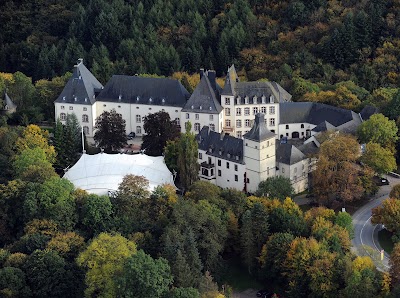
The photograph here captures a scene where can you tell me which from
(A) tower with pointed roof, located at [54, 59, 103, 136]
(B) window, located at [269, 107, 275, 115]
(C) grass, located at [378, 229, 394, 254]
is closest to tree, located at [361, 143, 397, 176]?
(C) grass, located at [378, 229, 394, 254]

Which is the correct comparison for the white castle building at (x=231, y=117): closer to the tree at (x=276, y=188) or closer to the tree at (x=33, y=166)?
the tree at (x=276, y=188)

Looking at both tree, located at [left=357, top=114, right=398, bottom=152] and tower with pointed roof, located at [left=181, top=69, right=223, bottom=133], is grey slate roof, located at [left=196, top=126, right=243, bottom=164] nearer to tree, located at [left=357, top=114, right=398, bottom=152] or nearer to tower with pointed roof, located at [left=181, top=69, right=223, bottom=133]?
tower with pointed roof, located at [left=181, top=69, right=223, bottom=133]

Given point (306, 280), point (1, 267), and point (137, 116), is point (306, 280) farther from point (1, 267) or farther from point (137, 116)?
point (137, 116)

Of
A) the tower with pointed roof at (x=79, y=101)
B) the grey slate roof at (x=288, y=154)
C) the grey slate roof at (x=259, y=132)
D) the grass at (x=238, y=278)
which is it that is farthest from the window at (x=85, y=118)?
the grass at (x=238, y=278)

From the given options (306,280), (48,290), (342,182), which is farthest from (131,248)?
(342,182)

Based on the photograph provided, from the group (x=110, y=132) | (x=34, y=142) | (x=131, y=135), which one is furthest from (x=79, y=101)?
(x=34, y=142)

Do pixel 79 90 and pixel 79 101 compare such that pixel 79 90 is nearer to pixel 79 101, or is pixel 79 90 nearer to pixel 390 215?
pixel 79 101
